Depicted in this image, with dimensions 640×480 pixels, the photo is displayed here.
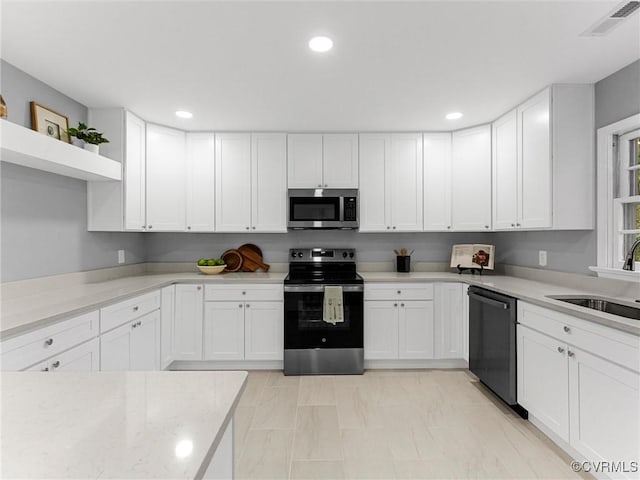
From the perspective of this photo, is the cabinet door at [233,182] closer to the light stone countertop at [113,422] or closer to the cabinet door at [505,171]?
the cabinet door at [505,171]

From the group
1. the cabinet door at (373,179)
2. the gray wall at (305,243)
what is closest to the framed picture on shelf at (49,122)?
the gray wall at (305,243)

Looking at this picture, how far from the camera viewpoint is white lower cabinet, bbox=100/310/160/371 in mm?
2291

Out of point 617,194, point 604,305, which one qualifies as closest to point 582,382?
point 604,305

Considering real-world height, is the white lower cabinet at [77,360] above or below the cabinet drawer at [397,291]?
below

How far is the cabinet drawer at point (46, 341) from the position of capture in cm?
154

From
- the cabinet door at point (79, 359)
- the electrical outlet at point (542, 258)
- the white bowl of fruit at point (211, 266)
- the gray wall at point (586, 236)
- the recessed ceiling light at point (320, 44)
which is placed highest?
the recessed ceiling light at point (320, 44)

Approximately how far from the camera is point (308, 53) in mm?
2111

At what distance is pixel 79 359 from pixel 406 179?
3148 mm

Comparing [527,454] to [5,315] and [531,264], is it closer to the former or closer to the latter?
[531,264]

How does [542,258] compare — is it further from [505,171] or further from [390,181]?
[390,181]

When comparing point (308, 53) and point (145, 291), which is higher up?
point (308, 53)

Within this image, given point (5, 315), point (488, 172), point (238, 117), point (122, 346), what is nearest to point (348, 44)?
point (238, 117)

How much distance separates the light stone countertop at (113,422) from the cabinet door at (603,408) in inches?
70.6

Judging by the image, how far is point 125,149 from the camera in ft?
10.1
